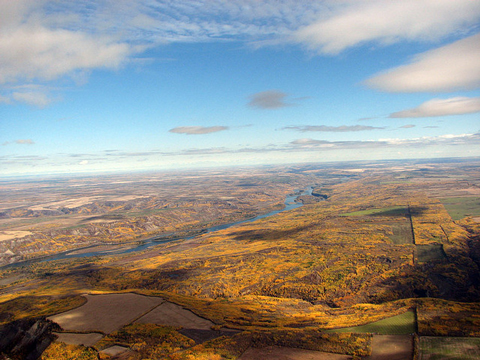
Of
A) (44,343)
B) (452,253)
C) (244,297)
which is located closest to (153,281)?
(244,297)

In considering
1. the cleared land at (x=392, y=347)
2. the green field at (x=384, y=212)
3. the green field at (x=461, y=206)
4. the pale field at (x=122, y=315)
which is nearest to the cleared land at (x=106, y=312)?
the pale field at (x=122, y=315)

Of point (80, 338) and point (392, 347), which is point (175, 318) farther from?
point (392, 347)

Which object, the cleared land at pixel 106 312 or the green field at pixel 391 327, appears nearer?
the green field at pixel 391 327

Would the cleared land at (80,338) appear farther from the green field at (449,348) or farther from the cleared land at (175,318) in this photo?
the green field at (449,348)

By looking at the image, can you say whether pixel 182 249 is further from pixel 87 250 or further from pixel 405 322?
pixel 405 322

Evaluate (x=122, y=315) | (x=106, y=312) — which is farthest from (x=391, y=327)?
(x=106, y=312)

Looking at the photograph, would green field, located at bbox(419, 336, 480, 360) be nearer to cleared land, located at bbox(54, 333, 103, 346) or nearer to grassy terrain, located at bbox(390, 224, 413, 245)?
cleared land, located at bbox(54, 333, 103, 346)

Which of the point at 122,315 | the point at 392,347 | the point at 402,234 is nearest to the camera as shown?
the point at 392,347
